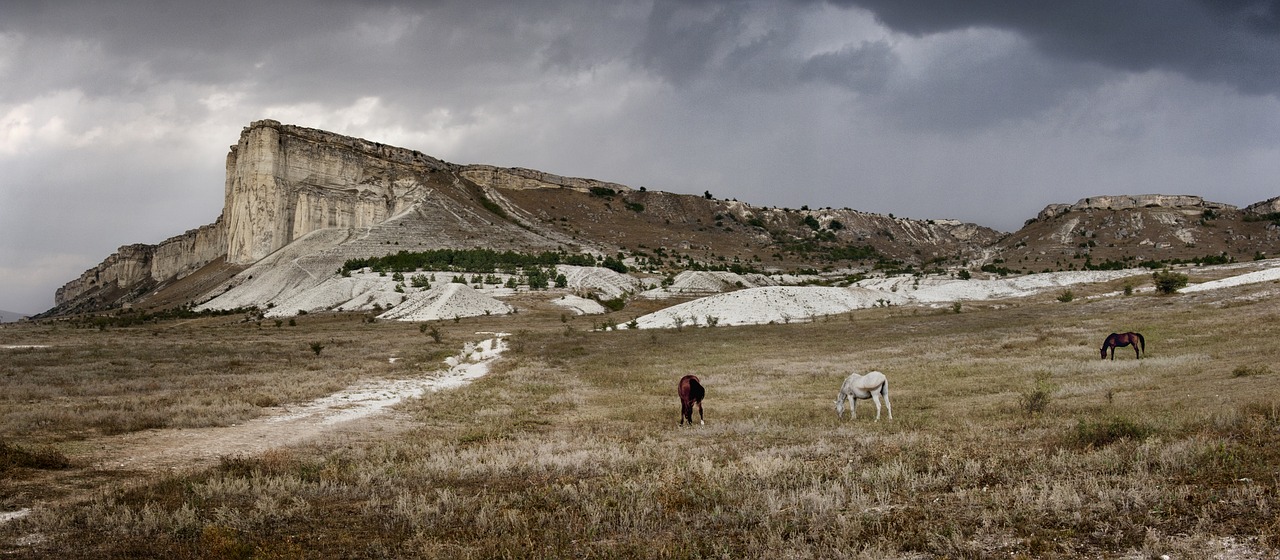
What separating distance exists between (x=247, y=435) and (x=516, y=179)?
5579 inches

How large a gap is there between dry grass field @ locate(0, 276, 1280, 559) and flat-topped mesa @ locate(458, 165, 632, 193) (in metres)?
129

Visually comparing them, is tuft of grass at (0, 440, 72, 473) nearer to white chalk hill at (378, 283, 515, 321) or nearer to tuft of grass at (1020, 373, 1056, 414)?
tuft of grass at (1020, 373, 1056, 414)

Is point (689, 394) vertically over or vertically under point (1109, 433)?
over

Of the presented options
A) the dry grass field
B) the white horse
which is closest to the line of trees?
the dry grass field

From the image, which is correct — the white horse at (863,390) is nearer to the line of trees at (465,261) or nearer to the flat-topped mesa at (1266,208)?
the line of trees at (465,261)

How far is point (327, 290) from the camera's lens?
245ft

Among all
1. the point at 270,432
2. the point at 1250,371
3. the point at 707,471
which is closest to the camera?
the point at 707,471

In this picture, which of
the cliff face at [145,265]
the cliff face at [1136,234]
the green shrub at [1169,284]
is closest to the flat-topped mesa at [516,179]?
the cliff face at [145,265]

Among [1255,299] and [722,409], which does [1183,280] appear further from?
[722,409]

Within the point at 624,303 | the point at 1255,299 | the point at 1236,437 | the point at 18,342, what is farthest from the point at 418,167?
the point at 1236,437

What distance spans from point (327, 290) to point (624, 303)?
35598 millimetres

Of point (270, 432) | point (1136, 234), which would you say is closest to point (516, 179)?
point (1136, 234)

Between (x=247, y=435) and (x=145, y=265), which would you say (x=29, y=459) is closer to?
(x=247, y=435)

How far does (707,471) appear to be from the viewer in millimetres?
9156
